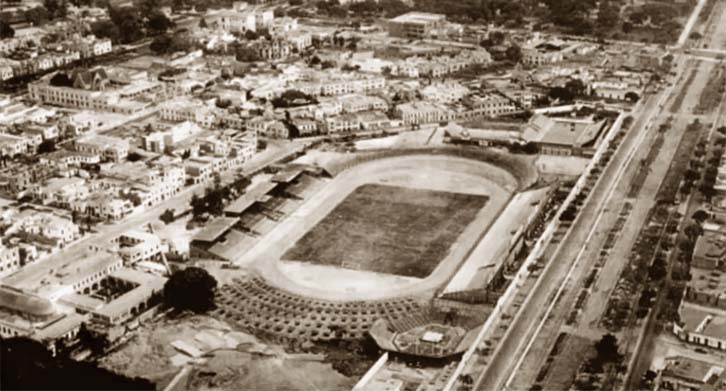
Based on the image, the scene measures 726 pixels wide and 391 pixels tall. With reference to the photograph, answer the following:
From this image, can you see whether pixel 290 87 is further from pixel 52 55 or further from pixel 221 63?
pixel 52 55

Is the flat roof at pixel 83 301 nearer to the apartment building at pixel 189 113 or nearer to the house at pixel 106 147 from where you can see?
the house at pixel 106 147

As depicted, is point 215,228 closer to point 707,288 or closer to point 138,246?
point 138,246

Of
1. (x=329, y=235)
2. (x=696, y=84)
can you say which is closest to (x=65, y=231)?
(x=329, y=235)

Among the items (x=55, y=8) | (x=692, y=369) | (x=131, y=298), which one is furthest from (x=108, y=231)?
(x=55, y=8)

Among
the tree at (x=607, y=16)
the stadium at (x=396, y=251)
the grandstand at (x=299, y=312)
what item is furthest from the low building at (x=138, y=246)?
the tree at (x=607, y=16)

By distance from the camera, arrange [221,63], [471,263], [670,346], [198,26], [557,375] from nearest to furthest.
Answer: [557,375] < [670,346] < [471,263] < [221,63] < [198,26]

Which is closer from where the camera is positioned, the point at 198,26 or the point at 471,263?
the point at 471,263

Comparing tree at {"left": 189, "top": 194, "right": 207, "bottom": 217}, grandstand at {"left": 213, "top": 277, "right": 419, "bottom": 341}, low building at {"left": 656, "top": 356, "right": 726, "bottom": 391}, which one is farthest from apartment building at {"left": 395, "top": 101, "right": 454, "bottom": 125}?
low building at {"left": 656, "top": 356, "right": 726, "bottom": 391}
